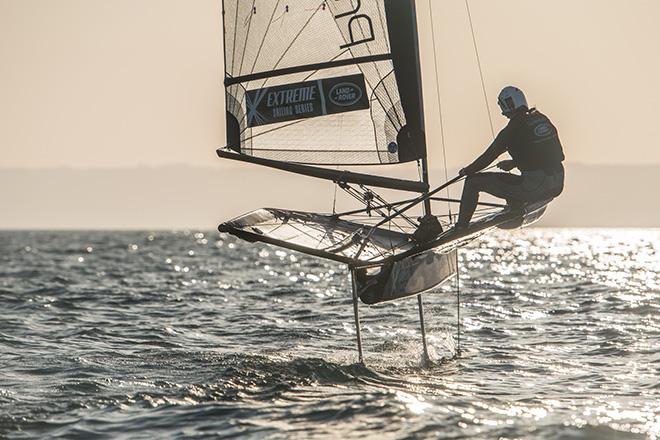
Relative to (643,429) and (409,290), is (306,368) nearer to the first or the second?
(409,290)

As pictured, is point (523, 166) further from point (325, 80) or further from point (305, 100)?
point (305, 100)

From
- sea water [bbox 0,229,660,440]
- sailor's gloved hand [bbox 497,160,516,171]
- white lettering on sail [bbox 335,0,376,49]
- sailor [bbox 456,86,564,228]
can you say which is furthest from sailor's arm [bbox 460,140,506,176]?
sea water [bbox 0,229,660,440]

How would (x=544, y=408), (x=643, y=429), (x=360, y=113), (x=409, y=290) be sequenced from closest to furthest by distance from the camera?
(x=643, y=429) < (x=544, y=408) < (x=409, y=290) < (x=360, y=113)

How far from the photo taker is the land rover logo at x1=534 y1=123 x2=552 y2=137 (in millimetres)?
13828

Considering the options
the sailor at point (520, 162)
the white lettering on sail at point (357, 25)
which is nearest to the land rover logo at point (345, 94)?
the white lettering on sail at point (357, 25)

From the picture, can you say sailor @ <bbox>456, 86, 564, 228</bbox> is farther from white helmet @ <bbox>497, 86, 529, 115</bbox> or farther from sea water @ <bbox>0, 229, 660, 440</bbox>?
sea water @ <bbox>0, 229, 660, 440</bbox>

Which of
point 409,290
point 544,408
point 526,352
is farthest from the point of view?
point 526,352

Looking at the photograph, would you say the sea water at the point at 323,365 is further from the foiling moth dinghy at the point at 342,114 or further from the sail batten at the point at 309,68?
the sail batten at the point at 309,68

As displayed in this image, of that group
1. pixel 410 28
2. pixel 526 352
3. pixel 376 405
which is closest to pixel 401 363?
pixel 526 352

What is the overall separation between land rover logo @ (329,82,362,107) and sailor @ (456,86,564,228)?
6.59 feet

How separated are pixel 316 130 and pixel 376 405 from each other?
478 centimetres

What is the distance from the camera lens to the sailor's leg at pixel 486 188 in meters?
13.9

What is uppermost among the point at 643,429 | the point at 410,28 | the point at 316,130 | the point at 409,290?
the point at 410,28

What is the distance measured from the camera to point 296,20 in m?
15.0
